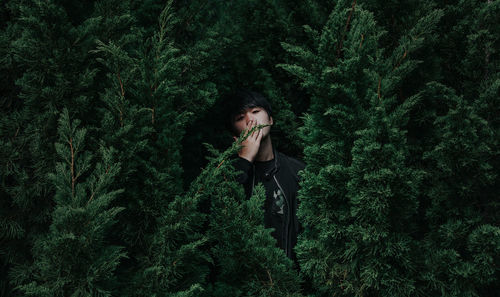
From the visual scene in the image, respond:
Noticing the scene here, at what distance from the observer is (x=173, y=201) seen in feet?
5.98

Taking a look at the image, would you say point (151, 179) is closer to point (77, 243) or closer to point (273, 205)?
point (77, 243)

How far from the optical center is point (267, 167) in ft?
11.4

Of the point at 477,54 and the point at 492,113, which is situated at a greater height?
the point at 477,54

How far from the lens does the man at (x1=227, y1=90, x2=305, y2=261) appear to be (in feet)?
10.3

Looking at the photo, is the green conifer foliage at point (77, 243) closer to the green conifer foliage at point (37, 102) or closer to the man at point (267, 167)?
the green conifer foliage at point (37, 102)

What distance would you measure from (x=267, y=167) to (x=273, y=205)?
42cm

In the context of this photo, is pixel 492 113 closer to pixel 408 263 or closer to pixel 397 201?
pixel 397 201

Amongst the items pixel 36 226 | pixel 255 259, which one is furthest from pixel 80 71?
pixel 255 259

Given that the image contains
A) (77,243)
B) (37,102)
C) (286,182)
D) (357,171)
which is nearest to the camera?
(77,243)

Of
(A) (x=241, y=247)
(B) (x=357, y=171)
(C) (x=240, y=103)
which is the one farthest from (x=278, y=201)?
(B) (x=357, y=171)

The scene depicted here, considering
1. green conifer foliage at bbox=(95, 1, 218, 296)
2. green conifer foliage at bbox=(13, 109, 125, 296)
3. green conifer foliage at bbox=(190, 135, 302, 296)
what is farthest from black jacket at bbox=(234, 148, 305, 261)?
green conifer foliage at bbox=(13, 109, 125, 296)

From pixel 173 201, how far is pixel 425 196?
147 cm

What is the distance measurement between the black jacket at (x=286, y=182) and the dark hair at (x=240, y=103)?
52 cm

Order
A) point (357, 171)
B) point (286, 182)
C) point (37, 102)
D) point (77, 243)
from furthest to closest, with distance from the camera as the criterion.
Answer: point (286, 182)
point (37, 102)
point (357, 171)
point (77, 243)
